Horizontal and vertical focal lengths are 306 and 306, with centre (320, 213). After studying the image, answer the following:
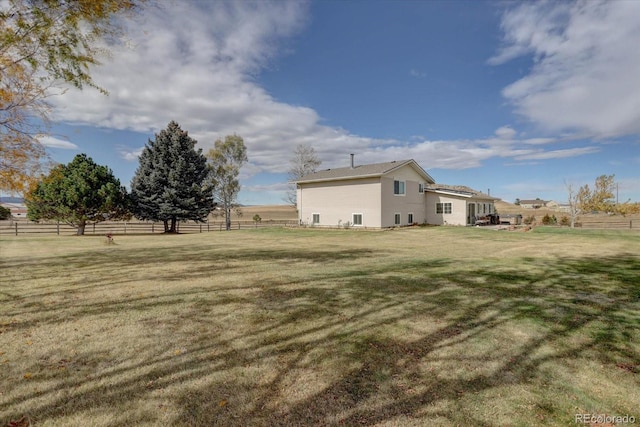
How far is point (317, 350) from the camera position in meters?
4.13

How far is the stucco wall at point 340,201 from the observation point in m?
27.4

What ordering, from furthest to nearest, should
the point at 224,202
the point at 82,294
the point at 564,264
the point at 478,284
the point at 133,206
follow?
the point at 224,202 → the point at 133,206 → the point at 564,264 → the point at 478,284 → the point at 82,294

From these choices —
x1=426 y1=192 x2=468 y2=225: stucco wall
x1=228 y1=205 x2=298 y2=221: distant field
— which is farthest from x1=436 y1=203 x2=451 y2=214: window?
x1=228 y1=205 x2=298 y2=221: distant field

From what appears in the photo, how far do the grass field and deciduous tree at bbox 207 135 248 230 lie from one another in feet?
97.3

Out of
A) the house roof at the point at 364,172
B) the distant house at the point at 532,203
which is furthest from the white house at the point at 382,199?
the distant house at the point at 532,203

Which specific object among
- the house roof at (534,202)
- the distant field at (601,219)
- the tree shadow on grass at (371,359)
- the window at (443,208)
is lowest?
the tree shadow on grass at (371,359)

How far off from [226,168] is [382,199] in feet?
66.9

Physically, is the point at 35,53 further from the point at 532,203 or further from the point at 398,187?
the point at 532,203

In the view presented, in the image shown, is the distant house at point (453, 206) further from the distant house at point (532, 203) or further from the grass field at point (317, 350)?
the distant house at point (532, 203)

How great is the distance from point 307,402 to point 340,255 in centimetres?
989

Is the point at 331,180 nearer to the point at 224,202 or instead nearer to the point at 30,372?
the point at 224,202

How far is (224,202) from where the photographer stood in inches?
1478

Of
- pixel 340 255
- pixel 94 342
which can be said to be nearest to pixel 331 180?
pixel 340 255

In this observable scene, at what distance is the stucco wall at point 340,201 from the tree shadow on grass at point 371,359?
67.4 ft
